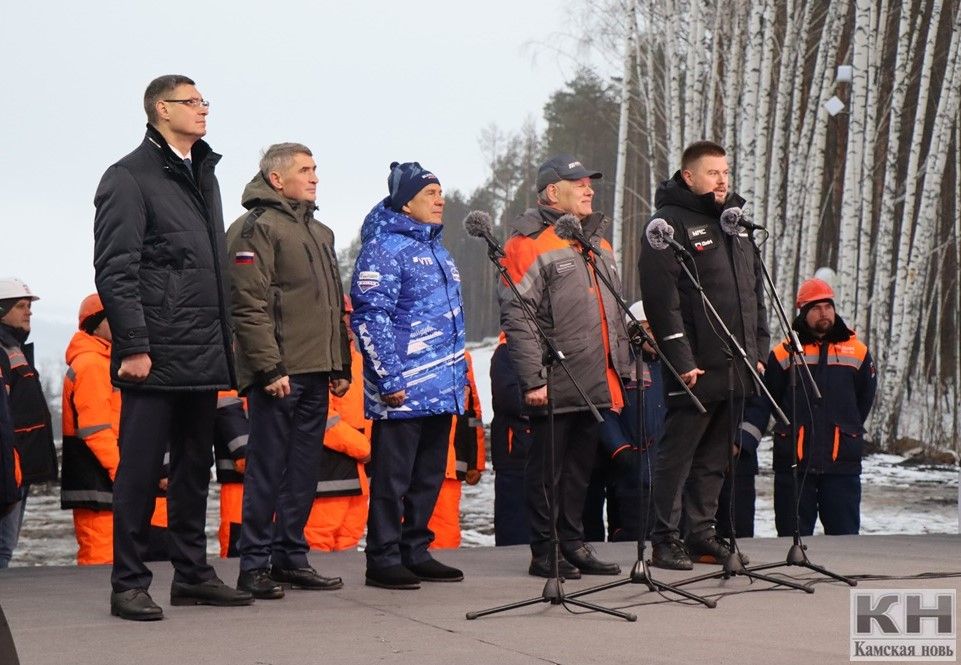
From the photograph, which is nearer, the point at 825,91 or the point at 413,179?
the point at 413,179

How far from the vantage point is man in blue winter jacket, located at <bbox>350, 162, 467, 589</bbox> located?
6.12m

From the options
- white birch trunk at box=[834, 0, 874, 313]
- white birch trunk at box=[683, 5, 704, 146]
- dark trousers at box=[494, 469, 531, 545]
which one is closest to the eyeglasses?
dark trousers at box=[494, 469, 531, 545]

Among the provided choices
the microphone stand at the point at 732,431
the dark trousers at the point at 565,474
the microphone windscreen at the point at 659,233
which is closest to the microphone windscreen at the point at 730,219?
the microphone stand at the point at 732,431

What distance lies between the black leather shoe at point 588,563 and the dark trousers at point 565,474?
1.5 inches

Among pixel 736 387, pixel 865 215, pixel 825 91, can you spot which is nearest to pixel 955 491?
pixel 865 215

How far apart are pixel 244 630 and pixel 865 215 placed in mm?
13891

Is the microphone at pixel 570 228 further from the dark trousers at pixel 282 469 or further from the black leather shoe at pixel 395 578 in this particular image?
the black leather shoe at pixel 395 578

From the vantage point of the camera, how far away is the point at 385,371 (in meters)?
6.11

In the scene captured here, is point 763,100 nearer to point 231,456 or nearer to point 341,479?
point 341,479

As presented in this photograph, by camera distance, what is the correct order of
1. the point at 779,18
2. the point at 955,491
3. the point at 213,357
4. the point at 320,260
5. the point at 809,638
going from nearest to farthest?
the point at 809,638, the point at 213,357, the point at 320,260, the point at 955,491, the point at 779,18

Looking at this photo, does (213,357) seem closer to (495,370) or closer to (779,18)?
(495,370)

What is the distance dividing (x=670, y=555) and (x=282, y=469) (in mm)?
2020

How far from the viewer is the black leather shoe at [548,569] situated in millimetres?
6410
